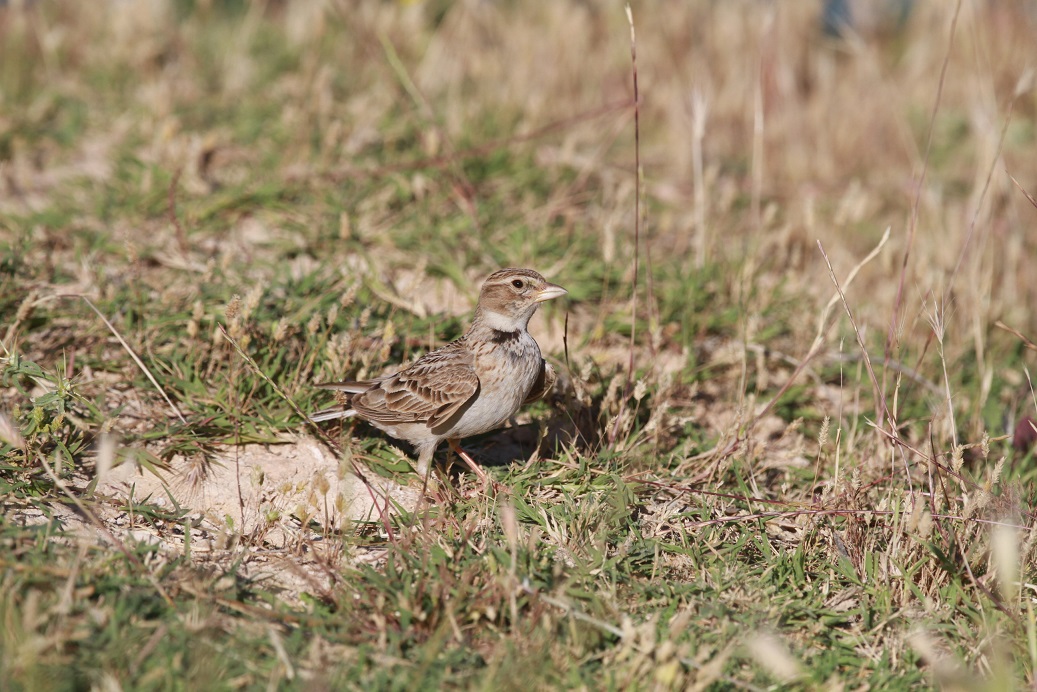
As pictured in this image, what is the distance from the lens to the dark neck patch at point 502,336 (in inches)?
209

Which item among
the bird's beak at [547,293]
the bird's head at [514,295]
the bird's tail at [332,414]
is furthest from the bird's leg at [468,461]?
the bird's beak at [547,293]

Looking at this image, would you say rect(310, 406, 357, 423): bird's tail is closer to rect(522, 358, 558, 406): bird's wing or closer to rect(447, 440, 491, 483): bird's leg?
rect(447, 440, 491, 483): bird's leg

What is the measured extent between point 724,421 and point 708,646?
2459 millimetres

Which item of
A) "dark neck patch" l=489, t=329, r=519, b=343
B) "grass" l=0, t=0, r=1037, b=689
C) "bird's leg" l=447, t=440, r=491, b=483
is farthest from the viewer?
"dark neck patch" l=489, t=329, r=519, b=343

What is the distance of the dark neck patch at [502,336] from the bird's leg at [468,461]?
59 cm

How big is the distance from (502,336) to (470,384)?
0.40 metres

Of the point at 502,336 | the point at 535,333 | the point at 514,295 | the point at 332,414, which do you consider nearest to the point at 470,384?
the point at 502,336

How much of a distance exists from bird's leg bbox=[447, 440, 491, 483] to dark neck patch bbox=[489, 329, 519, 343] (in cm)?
59

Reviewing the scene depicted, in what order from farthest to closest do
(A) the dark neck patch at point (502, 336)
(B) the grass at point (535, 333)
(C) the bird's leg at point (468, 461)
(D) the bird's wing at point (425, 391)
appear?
(A) the dark neck patch at point (502, 336), (C) the bird's leg at point (468, 461), (D) the bird's wing at point (425, 391), (B) the grass at point (535, 333)

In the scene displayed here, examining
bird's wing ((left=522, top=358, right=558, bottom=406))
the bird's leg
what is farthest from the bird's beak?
the bird's leg

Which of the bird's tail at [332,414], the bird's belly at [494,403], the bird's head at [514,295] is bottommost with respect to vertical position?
the bird's tail at [332,414]

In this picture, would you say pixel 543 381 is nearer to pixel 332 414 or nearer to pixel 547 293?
pixel 547 293

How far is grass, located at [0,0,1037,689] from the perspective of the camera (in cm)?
402

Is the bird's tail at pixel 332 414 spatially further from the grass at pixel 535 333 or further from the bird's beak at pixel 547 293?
the bird's beak at pixel 547 293
